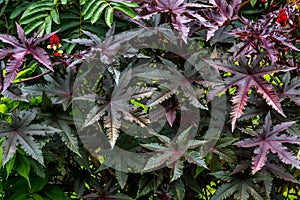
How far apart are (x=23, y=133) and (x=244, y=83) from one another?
816mm

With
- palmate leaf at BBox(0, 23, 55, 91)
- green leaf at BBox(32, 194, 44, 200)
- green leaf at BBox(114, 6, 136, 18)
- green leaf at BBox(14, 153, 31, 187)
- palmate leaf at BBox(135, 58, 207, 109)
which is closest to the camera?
palmate leaf at BBox(0, 23, 55, 91)

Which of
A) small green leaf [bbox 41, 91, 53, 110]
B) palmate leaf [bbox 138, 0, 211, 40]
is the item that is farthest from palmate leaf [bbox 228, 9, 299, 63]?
small green leaf [bbox 41, 91, 53, 110]

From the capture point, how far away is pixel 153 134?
5.90 feet

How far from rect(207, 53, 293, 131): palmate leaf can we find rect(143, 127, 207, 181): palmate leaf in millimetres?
182

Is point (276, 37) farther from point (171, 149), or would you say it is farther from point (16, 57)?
point (16, 57)

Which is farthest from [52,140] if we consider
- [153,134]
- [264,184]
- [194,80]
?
[264,184]

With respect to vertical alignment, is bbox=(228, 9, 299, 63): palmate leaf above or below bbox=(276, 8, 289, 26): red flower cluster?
below

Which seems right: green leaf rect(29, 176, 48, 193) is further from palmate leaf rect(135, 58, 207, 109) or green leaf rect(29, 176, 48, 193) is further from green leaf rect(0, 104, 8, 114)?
palmate leaf rect(135, 58, 207, 109)

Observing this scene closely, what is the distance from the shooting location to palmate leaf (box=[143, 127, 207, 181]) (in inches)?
67.7

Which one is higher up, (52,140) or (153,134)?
(153,134)

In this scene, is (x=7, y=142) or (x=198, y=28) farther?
(x=198, y=28)

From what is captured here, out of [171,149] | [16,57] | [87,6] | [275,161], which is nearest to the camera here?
[16,57]

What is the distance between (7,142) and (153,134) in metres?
0.53

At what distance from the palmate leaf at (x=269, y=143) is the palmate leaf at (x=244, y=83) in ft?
0.39
